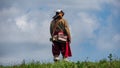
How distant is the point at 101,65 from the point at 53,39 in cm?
494

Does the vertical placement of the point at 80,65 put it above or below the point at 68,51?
below

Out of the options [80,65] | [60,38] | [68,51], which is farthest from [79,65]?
[68,51]

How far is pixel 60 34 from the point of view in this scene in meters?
18.4

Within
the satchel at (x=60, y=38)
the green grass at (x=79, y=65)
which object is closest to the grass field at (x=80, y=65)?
the green grass at (x=79, y=65)

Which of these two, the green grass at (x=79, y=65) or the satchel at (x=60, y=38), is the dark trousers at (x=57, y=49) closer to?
the satchel at (x=60, y=38)

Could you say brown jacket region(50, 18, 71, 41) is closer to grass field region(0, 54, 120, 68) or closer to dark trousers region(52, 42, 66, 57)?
dark trousers region(52, 42, 66, 57)

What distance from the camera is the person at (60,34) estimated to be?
1844cm

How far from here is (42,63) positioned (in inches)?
600

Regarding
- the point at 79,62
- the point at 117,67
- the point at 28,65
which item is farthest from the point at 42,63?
the point at 117,67

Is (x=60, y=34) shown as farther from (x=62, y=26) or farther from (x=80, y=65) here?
(x=80, y=65)

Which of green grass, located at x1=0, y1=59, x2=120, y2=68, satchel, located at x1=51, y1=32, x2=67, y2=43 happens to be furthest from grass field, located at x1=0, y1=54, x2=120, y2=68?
satchel, located at x1=51, y1=32, x2=67, y2=43

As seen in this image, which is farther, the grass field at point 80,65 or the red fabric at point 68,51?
the red fabric at point 68,51

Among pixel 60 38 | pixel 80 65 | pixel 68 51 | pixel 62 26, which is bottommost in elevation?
pixel 80 65

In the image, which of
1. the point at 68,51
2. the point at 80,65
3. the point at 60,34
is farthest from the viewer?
the point at 68,51
